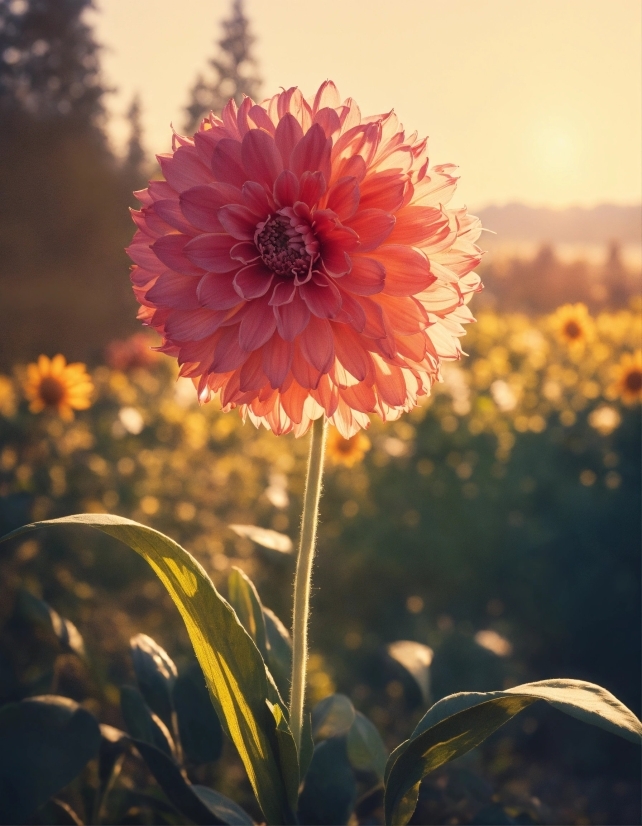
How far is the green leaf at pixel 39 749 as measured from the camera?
44.5 inches

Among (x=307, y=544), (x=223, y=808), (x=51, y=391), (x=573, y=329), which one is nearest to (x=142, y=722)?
(x=223, y=808)

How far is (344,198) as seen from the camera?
3.12 ft

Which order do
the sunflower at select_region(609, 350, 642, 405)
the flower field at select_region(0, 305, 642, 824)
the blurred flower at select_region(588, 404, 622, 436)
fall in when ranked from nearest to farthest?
1. the flower field at select_region(0, 305, 642, 824)
2. the blurred flower at select_region(588, 404, 622, 436)
3. the sunflower at select_region(609, 350, 642, 405)

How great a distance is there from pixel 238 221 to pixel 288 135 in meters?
0.13

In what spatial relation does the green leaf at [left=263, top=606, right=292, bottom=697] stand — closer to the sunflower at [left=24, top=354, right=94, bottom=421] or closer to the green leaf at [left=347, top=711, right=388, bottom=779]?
the green leaf at [left=347, top=711, right=388, bottom=779]

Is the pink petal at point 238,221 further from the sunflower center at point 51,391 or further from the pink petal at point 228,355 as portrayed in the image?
the sunflower center at point 51,391

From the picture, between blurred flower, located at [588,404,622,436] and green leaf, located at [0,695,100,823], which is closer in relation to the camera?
green leaf, located at [0,695,100,823]

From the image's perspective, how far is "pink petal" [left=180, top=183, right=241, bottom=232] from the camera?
93 cm

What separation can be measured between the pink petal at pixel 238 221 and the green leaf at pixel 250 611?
23.6 inches

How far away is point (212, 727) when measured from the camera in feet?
4.25

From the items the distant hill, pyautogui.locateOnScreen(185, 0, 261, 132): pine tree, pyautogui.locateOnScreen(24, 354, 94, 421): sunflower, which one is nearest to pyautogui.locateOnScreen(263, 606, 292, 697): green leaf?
pyautogui.locateOnScreen(24, 354, 94, 421): sunflower

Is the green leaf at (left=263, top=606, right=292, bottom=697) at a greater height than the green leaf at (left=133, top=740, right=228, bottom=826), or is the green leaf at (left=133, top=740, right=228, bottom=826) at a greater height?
the green leaf at (left=263, top=606, right=292, bottom=697)

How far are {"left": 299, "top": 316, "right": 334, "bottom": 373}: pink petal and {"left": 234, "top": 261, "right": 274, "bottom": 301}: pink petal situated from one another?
8cm

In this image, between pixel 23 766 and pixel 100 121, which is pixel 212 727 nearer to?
pixel 23 766
